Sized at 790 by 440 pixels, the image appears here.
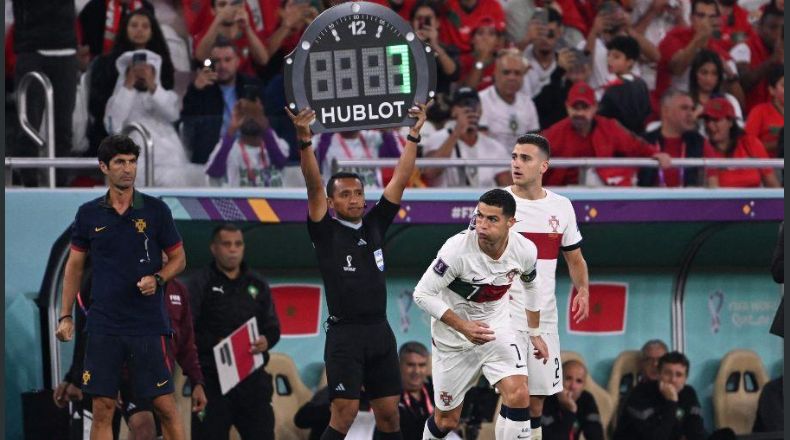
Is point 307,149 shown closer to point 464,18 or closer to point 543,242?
point 543,242

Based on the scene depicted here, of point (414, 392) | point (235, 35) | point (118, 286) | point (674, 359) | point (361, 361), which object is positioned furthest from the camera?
point (674, 359)

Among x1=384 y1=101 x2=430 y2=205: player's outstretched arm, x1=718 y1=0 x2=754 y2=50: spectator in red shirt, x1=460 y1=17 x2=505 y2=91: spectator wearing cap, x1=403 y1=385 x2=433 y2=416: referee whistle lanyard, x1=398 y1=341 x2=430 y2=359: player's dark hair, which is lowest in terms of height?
x1=403 y1=385 x2=433 y2=416: referee whistle lanyard

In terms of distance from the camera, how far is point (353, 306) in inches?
358

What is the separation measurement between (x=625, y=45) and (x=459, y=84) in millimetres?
1553

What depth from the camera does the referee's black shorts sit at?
356 inches

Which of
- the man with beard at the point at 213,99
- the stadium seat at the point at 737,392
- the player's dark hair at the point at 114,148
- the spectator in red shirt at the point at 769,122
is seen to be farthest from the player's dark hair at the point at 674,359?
the player's dark hair at the point at 114,148

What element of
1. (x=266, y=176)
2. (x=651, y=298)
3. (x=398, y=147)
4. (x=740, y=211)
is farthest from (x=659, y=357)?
(x=266, y=176)

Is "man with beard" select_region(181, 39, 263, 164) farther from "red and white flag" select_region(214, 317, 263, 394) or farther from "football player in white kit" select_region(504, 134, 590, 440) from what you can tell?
"football player in white kit" select_region(504, 134, 590, 440)

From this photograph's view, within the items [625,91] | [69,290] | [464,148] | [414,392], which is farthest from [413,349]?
[69,290]

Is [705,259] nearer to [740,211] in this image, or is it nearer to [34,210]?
[740,211]

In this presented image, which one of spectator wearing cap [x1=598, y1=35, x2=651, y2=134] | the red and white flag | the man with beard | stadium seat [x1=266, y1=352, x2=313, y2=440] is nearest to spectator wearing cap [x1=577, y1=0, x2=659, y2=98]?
spectator wearing cap [x1=598, y1=35, x2=651, y2=134]

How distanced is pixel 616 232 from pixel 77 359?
4843 millimetres

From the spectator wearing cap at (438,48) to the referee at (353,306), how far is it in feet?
11.6

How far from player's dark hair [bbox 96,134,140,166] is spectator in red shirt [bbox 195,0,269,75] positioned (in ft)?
10.3
